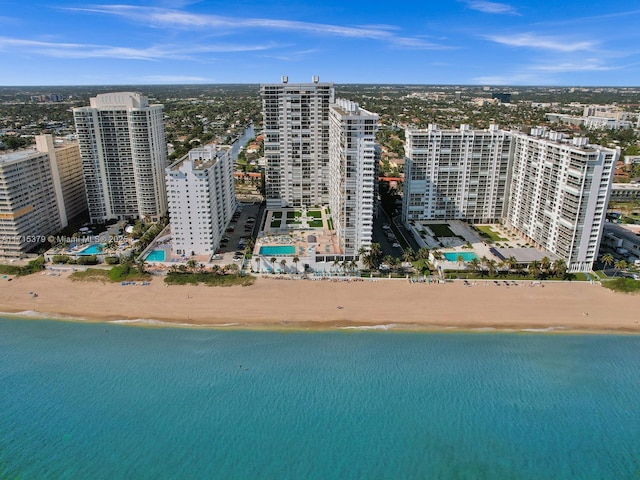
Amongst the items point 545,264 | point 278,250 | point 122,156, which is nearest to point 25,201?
point 122,156

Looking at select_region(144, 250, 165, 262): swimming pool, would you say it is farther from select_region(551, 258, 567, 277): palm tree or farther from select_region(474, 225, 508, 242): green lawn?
select_region(551, 258, 567, 277): palm tree

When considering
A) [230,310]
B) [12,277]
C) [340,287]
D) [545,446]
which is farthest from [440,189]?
[12,277]

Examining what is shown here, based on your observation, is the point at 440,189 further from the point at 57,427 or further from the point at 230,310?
the point at 57,427

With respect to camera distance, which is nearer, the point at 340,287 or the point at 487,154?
the point at 340,287

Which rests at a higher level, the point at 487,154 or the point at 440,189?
the point at 487,154

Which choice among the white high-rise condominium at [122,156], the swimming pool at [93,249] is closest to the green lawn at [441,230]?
the white high-rise condominium at [122,156]

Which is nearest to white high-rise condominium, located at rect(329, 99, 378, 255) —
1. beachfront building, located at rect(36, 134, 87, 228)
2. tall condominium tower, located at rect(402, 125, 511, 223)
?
tall condominium tower, located at rect(402, 125, 511, 223)
